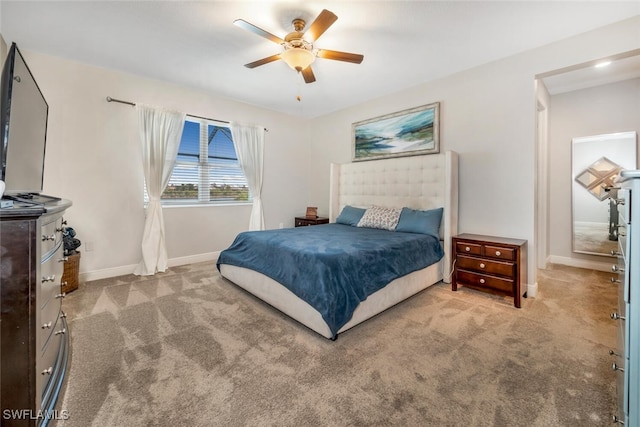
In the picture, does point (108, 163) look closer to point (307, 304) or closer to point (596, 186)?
point (307, 304)

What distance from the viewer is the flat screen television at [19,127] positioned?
129cm

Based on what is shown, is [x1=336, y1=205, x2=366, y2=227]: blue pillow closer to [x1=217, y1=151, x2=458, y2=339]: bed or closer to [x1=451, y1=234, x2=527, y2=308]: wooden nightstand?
[x1=217, y1=151, x2=458, y2=339]: bed

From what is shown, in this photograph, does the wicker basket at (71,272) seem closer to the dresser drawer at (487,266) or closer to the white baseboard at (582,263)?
the dresser drawer at (487,266)

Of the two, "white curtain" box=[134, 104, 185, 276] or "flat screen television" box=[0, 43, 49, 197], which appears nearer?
"flat screen television" box=[0, 43, 49, 197]

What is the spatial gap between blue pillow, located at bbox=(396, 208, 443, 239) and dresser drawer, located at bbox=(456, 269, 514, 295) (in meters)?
0.52

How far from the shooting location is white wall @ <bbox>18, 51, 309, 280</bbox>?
10.4 ft

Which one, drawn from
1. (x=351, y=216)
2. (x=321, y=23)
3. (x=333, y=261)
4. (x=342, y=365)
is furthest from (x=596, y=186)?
(x=342, y=365)

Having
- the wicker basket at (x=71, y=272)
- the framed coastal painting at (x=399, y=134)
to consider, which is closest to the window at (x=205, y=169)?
the wicker basket at (x=71, y=272)

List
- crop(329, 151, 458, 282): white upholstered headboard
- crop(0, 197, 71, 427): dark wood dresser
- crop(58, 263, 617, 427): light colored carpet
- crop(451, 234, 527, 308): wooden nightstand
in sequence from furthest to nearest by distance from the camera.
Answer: crop(329, 151, 458, 282): white upholstered headboard
crop(451, 234, 527, 308): wooden nightstand
crop(58, 263, 617, 427): light colored carpet
crop(0, 197, 71, 427): dark wood dresser

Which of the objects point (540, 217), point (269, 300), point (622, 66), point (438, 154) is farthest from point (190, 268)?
point (622, 66)

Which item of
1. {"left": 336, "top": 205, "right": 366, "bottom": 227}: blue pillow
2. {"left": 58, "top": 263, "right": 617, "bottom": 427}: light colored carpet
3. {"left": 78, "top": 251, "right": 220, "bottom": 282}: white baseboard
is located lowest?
{"left": 58, "top": 263, "right": 617, "bottom": 427}: light colored carpet

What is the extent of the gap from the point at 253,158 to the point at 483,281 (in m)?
3.85

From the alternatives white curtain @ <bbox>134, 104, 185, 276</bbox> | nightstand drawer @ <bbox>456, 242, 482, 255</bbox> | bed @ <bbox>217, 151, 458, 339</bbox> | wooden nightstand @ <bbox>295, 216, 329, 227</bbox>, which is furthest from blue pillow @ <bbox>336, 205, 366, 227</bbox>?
white curtain @ <bbox>134, 104, 185, 276</bbox>

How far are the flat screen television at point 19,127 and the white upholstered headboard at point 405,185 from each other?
12.0ft
